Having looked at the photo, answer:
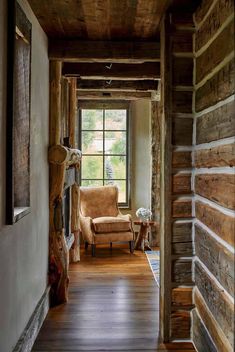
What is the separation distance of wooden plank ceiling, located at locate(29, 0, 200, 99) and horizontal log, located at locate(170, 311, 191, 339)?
218 cm

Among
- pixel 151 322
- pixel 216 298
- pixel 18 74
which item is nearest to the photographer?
pixel 216 298

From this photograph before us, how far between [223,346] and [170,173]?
49.6 inches

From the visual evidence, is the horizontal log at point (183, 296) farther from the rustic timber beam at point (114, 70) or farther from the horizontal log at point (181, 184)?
the rustic timber beam at point (114, 70)

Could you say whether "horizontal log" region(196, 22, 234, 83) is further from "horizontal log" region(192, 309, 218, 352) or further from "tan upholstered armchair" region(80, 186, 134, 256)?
"tan upholstered armchair" region(80, 186, 134, 256)

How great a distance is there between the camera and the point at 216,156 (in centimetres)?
240

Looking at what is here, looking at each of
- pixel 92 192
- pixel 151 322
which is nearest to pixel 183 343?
pixel 151 322

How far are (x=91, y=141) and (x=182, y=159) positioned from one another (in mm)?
4303

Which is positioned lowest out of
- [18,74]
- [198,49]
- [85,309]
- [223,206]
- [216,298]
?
[85,309]

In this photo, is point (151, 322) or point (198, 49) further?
point (151, 322)

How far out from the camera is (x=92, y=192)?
673cm

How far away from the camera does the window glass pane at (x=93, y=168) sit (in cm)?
724

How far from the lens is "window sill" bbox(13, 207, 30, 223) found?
8.13 ft

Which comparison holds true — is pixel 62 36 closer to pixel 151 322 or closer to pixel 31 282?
pixel 31 282

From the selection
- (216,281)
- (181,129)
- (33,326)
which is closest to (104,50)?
(181,129)
